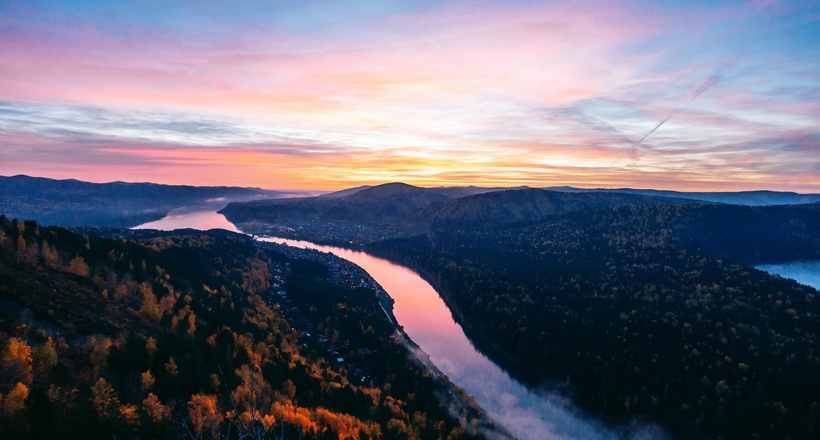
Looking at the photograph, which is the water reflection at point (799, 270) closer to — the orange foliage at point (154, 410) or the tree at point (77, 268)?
the orange foliage at point (154, 410)

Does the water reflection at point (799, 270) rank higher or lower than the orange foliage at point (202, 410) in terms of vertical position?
lower

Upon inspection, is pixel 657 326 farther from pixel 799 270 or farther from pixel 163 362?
pixel 799 270

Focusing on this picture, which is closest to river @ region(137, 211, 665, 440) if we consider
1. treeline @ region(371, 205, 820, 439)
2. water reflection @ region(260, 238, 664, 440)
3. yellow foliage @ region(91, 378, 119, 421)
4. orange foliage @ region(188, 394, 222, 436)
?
water reflection @ region(260, 238, 664, 440)

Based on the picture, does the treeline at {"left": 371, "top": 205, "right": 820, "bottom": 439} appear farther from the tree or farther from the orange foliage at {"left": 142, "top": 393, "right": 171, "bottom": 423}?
the tree

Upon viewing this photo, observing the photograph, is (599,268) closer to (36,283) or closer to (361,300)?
(361,300)

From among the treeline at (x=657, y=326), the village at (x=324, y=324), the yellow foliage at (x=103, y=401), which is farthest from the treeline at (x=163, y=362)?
the treeline at (x=657, y=326)

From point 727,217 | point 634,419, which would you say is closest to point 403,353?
point 634,419

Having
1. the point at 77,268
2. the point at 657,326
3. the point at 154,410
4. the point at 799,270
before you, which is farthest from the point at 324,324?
the point at 799,270

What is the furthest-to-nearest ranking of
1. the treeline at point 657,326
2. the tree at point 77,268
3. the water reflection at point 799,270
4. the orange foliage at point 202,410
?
the water reflection at point 799,270, the treeline at point 657,326, the tree at point 77,268, the orange foliage at point 202,410
